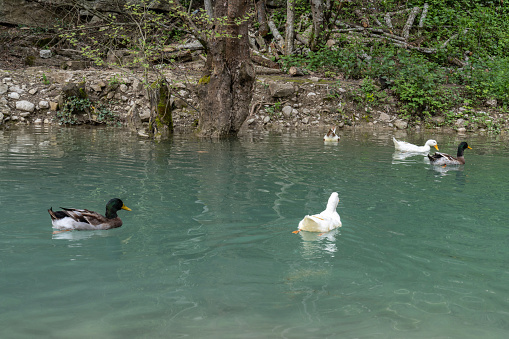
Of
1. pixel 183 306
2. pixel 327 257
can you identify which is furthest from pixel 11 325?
pixel 327 257

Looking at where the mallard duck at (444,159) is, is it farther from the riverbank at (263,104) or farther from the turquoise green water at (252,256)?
the riverbank at (263,104)

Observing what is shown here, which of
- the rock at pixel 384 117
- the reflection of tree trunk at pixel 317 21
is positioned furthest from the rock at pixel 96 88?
the rock at pixel 384 117

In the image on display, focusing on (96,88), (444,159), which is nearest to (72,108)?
(96,88)

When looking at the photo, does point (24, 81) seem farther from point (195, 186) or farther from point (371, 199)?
point (371, 199)

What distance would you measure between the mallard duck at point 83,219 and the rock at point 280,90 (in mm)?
15643

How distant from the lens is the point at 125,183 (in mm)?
8828

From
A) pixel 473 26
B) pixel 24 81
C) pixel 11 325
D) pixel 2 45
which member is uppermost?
pixel 473 26

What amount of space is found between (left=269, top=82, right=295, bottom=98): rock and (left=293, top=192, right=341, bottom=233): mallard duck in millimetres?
15270

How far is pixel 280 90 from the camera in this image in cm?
2116

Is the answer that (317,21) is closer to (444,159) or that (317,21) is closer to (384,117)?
(384,117)

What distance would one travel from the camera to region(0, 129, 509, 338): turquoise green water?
381 cm

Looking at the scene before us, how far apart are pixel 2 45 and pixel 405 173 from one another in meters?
21.2

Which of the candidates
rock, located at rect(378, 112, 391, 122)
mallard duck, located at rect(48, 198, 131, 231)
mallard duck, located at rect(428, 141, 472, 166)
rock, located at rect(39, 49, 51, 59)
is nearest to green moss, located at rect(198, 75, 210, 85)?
mallard duck, located at rect(428, 141, 472, 166)

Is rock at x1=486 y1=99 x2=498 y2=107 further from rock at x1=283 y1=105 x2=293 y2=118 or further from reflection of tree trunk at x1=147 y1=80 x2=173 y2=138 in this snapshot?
reflection of tree trunk at x1=147 y1=80 x2=173 y2=138
